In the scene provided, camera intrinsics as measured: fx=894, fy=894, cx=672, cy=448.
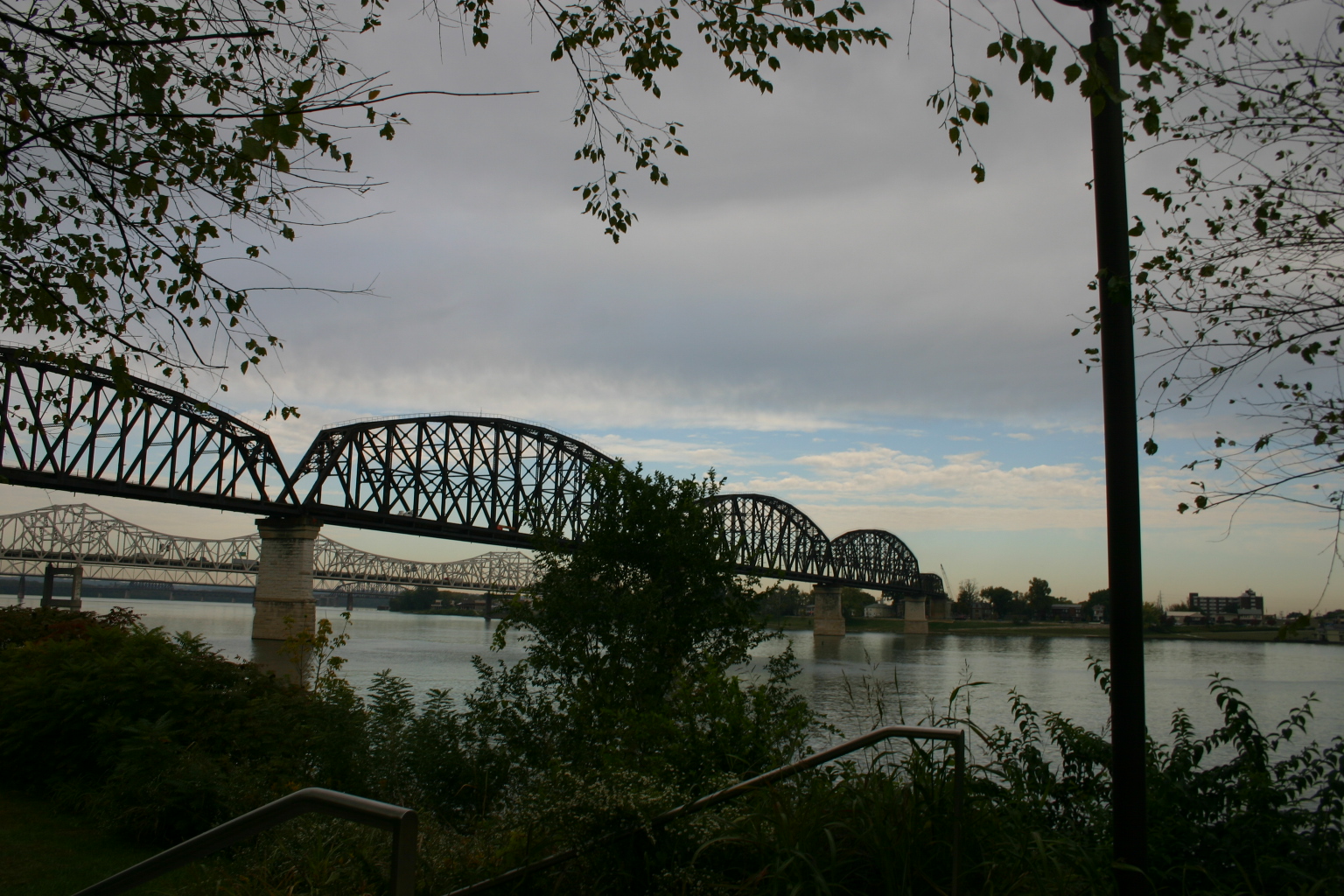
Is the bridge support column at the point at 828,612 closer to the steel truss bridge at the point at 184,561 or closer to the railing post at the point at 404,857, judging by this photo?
the steel truss bridge at the point at 184,561

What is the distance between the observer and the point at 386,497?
304ft

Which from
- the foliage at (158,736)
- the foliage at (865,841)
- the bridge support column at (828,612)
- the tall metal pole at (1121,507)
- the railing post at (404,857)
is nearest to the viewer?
the railing post at (404,857)

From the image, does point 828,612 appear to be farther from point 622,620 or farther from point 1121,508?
point 1121,508

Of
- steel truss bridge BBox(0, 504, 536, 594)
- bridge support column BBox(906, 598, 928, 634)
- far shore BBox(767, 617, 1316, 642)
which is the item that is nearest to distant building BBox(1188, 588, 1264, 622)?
far shore BBox(767, 617, 1316, 642)

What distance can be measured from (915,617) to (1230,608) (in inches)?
2314

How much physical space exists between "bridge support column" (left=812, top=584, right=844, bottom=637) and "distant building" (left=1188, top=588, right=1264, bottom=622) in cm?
5894

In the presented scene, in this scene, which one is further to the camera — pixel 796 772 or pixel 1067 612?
pixel 1067 612

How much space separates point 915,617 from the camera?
549 feet

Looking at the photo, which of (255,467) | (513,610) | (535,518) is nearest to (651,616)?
(513,610)

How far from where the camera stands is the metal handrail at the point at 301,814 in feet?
10.1

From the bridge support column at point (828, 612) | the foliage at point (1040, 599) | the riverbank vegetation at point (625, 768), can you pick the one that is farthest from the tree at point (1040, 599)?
the riverbank vegetation at point (625, 768)

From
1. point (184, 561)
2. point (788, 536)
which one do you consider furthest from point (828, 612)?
point (184, 561)

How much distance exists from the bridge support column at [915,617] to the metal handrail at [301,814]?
16404 cm

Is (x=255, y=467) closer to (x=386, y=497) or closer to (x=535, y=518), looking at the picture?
(x=386, y=497)
